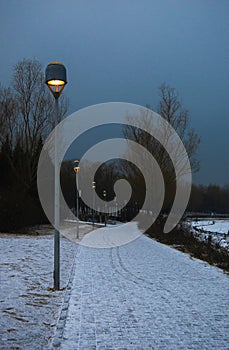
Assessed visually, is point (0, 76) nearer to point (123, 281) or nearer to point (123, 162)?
point (123, 162)

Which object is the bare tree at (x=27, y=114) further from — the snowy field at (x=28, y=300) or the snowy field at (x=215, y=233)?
the snowy field at (x=28, y=300)

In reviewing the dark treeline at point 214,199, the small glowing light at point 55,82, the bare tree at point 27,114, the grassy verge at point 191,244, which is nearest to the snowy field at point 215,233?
the grassy verge at point 191,244

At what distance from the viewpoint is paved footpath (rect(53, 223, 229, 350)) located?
4.64 meters

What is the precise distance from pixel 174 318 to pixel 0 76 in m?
28.7

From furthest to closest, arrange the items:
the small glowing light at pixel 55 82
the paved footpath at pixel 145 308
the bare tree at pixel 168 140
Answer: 1. the bare tree at pixel 168 140
2. the small glowing light at pixel 55 82
3. the paved footpath at pixel 145 308

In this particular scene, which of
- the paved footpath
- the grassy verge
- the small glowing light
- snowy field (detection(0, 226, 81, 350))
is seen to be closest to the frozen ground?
snowy field (detection(0, 226, 81, 350))

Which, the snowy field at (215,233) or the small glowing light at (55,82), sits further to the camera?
the snowy field at (215,233)

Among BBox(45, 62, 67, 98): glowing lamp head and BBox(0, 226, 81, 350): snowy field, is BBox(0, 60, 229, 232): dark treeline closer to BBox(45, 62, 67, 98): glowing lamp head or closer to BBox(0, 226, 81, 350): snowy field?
BBox(0, 226, 81, 350): snowy field

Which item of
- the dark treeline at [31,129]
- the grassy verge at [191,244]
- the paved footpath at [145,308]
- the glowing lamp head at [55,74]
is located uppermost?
the dark treeline at [31,129]

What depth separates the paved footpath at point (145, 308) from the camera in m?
4.64

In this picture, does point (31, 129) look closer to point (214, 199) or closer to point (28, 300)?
point (28, 300)

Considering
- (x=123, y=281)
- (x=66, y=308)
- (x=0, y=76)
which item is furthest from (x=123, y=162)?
(x=66, y=308)

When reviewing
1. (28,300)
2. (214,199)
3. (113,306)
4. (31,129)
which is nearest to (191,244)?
(113,306)

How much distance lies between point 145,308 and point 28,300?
6.48 ft
